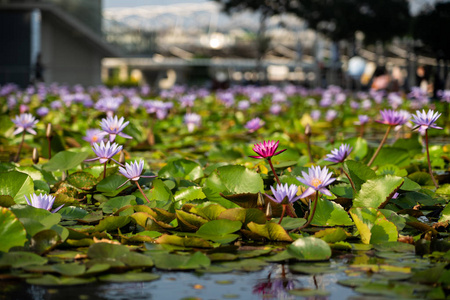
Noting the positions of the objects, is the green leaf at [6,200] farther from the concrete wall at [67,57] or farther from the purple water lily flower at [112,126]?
the concrete wall at [67,57]

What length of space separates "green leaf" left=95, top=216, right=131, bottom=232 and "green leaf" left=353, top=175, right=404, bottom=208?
760 mm

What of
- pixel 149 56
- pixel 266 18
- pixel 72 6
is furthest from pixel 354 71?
pixel 72 6

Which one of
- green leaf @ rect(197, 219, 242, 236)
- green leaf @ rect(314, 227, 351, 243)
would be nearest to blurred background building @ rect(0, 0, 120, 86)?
green leaf @ rect(197, 219, 242, 236)

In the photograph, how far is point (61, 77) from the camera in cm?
2188

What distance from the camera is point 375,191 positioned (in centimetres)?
220

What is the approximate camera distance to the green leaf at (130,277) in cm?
155

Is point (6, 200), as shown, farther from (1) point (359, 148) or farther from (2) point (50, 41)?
(2) point (50, 41)

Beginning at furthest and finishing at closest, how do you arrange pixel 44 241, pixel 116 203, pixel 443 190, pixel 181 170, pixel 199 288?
1. pixel 181 170
2. pixel 443 190
3. pixel 116 203
4. pixel 44 241
5. pixel 199 288

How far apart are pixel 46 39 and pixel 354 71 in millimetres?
10867

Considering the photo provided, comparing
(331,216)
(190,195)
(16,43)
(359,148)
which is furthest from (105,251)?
(16,43)

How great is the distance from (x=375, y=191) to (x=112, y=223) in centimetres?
86

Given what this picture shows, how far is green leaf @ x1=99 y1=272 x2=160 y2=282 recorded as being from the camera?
5.10 ft

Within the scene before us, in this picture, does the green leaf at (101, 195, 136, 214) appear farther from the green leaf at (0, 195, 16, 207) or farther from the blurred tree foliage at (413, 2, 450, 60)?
the blurred tree foliage at (413, 2, 450, 60)

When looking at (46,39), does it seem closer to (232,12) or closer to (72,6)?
(72,6)
